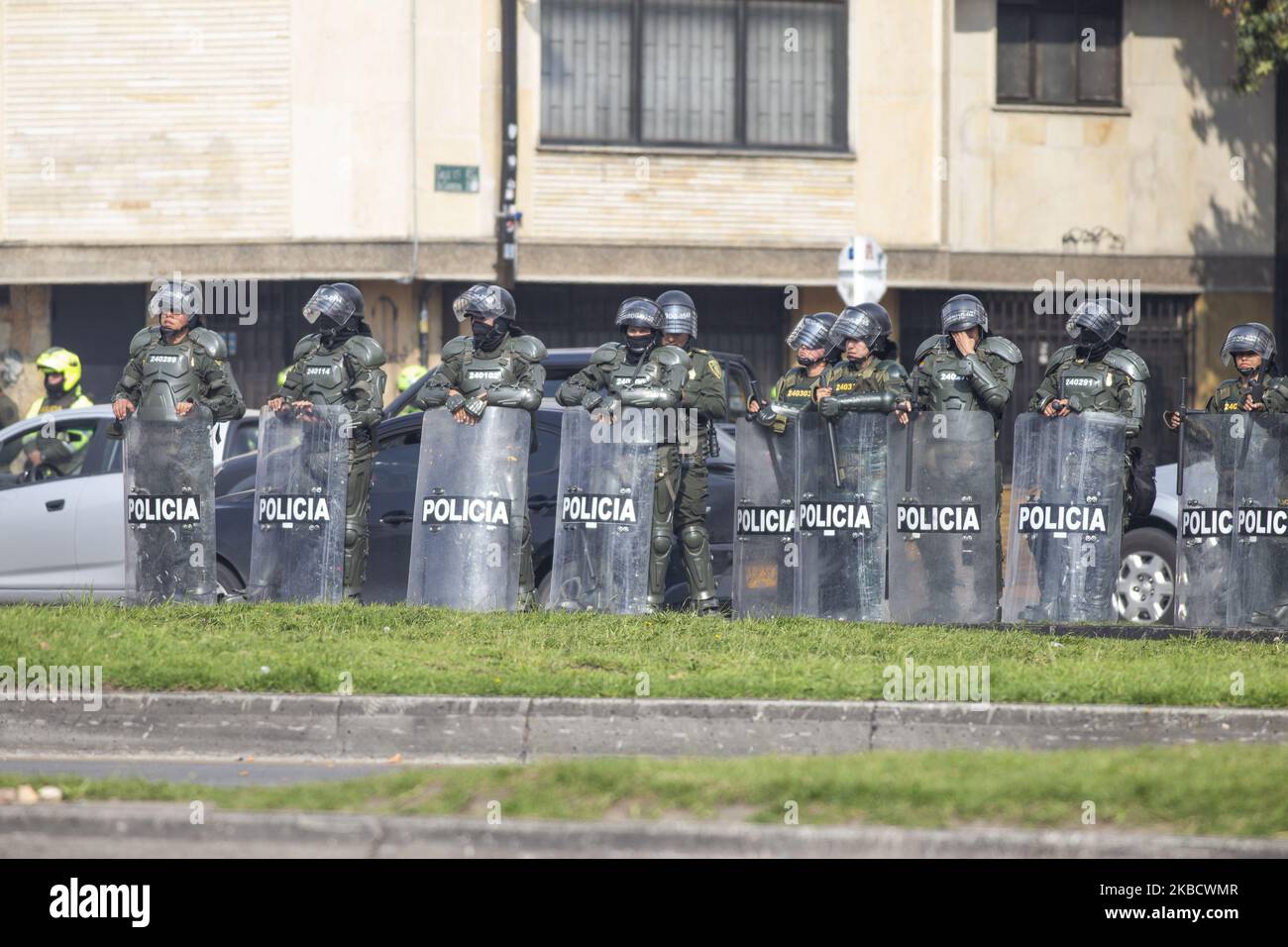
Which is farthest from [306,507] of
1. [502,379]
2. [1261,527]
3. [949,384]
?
[1261,527]

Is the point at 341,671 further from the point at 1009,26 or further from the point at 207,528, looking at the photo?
the point at 1009,26

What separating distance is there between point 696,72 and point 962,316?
10721 mm

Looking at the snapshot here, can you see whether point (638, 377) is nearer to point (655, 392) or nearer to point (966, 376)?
point (655, 392)

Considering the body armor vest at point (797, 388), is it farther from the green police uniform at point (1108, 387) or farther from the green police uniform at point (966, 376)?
the green police uniform at point (1108, 387)

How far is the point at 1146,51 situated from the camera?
22.5 m

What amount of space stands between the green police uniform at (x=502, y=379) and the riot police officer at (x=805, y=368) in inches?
49.2

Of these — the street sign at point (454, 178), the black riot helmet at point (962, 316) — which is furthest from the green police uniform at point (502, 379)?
the street sign at point (454, 178)

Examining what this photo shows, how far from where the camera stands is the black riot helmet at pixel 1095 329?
11.5 m

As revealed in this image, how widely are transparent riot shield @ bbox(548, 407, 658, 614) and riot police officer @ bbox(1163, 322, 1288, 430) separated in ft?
9.91

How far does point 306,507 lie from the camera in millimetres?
11422
